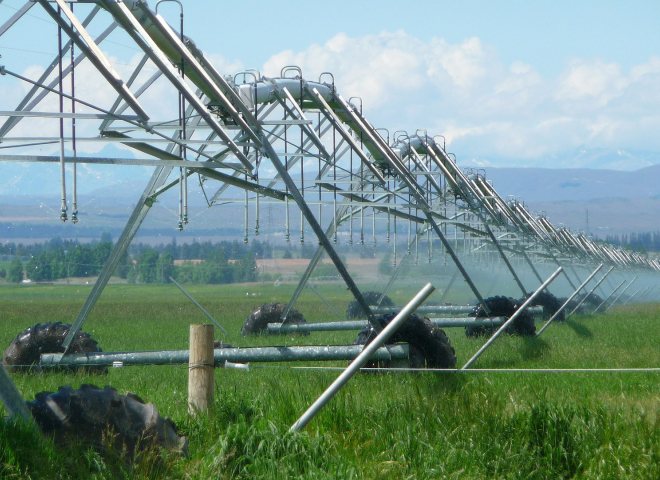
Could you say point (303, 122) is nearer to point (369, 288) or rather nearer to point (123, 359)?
point (123, 359)

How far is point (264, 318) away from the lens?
19922mm

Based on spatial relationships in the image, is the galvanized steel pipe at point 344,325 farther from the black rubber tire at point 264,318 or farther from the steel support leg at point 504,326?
the steel support leg at point 504,326

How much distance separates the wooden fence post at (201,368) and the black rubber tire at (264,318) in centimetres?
1187

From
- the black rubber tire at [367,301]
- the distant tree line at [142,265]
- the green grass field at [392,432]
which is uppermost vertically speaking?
the distant tree line at [142,265]

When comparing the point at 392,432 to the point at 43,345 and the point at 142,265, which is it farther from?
the point at 142,265

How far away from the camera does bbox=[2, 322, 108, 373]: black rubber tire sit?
40.4 ft

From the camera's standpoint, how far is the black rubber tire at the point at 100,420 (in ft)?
21.6

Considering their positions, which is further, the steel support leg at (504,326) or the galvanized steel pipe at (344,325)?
the galvanized steel pipe at (344,325)

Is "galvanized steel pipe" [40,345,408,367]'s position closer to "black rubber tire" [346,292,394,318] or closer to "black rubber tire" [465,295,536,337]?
"black rubber tire" [465,295,536,337]

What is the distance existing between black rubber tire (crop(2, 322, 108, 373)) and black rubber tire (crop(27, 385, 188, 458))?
559 cm

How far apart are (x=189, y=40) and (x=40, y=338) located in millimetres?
3206

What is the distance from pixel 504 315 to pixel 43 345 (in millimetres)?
10399

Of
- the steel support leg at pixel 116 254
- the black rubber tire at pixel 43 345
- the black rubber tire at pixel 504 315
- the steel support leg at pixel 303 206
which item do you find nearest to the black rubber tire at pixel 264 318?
the black rubber tire at pixel 504 315

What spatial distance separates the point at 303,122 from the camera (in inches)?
492
